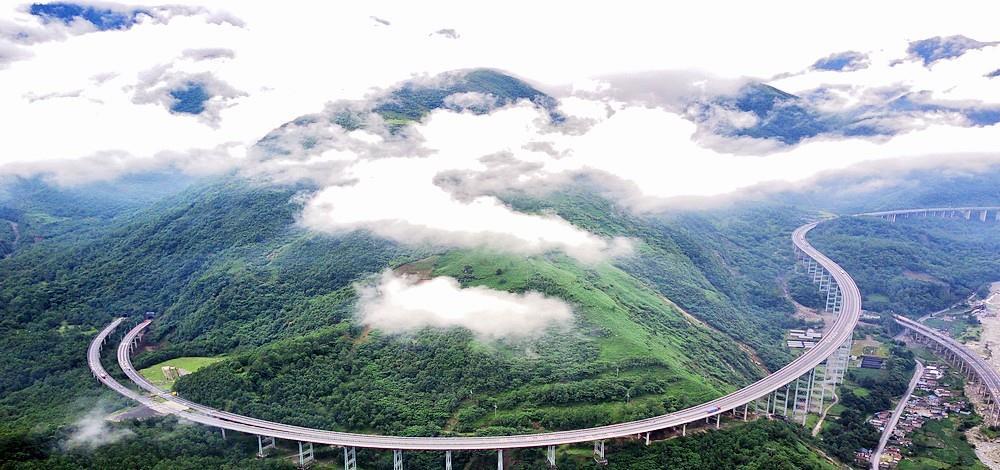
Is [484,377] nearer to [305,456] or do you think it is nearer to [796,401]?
[305,456]

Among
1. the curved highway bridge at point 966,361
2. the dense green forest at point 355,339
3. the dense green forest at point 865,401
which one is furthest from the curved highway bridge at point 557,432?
the curved highway bridge at point 966,361

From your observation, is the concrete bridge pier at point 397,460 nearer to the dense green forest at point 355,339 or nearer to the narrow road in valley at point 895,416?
the dense green forest at point 355,339

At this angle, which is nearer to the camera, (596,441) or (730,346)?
(596,441)

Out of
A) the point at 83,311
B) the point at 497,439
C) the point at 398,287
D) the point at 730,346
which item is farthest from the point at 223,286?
the point at 730,346

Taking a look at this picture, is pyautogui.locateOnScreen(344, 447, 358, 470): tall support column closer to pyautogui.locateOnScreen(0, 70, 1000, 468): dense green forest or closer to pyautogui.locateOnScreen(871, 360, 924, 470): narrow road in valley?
pyautogui.locateOnScreen(0, 70, 1000, 468): dense green forest

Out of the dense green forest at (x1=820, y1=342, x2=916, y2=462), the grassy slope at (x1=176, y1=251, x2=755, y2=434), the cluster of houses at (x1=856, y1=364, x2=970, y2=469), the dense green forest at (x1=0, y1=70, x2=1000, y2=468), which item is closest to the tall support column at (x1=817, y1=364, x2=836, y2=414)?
the dense green forest at (x1=820, y1=342, x2=916, y2=462)

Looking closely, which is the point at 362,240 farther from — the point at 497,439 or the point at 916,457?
the point at 916,457
